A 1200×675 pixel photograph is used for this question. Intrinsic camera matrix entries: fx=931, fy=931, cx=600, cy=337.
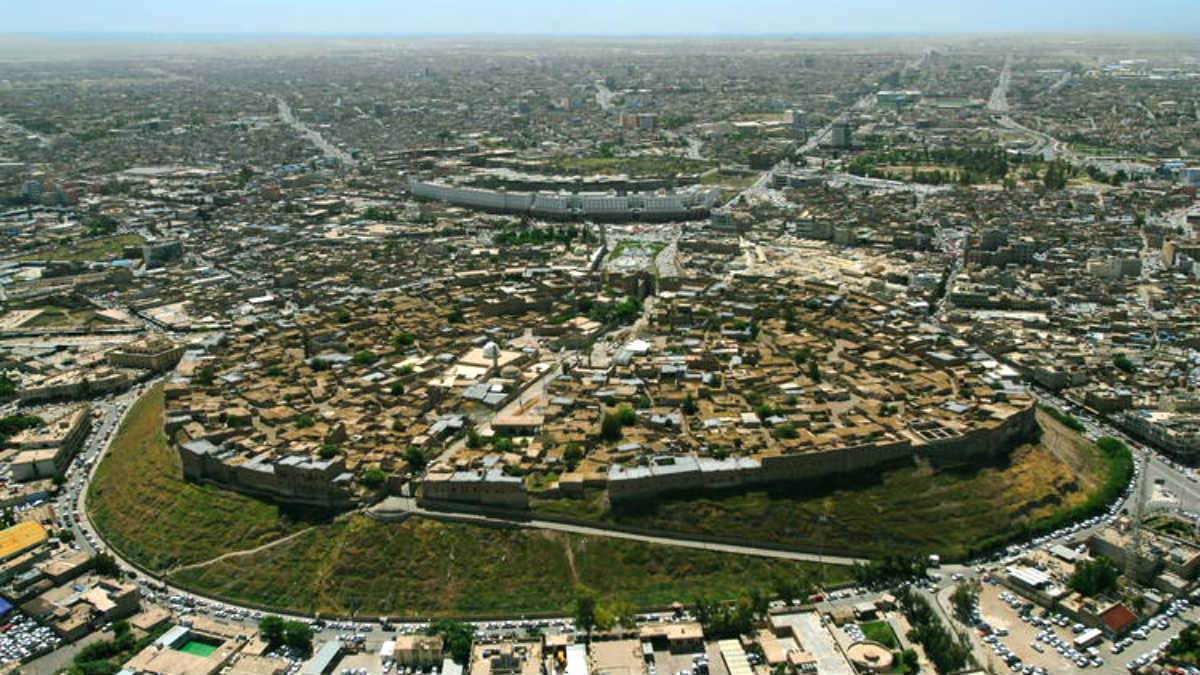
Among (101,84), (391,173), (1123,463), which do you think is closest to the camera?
(1123,463)

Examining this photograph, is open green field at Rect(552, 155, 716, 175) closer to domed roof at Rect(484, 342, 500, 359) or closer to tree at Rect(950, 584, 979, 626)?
domed roof at Rect(484, 342, 500, 359)

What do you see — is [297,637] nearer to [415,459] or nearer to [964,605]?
[415,459]

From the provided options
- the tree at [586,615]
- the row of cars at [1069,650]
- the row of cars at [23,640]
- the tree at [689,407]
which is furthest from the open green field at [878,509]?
the row of cars at [23,640]

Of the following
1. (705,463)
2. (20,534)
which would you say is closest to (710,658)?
(705,463)

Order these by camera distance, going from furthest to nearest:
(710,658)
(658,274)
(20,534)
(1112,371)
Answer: (658,274), (1112,371), (20,534), (710,658)

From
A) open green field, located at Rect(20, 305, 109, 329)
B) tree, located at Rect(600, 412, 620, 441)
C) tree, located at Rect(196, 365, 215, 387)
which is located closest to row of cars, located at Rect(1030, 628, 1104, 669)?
tree, located at Rect(600, 412, 620, 441)

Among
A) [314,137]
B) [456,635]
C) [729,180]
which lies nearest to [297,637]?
[456,635]

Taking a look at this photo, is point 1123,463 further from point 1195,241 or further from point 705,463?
point 1195,241
